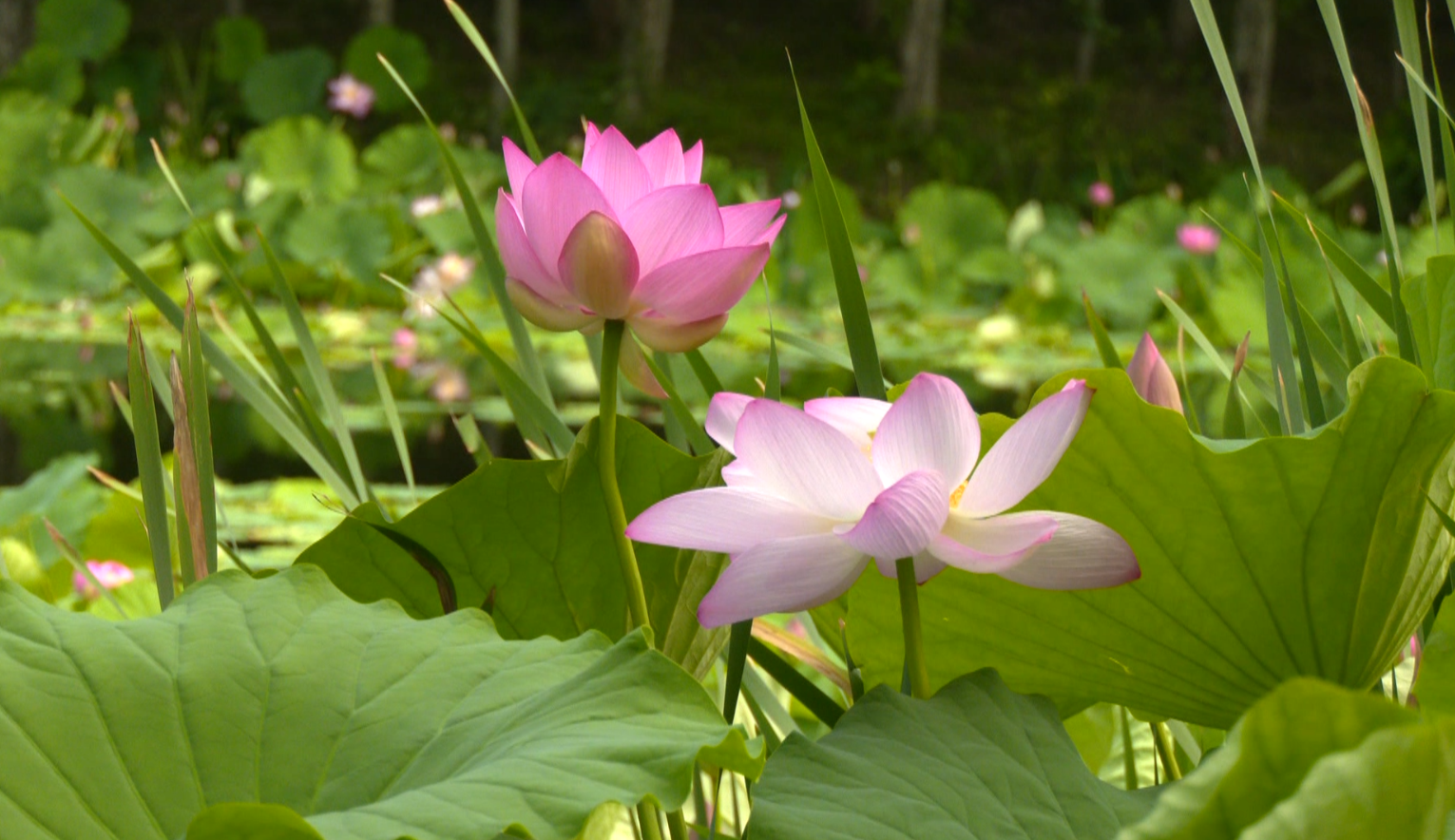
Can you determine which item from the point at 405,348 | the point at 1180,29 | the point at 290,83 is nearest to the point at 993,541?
the point at 405,348

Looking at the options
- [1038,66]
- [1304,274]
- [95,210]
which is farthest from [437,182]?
[1038,66]

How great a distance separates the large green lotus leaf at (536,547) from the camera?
42 cm

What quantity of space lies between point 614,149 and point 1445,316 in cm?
26

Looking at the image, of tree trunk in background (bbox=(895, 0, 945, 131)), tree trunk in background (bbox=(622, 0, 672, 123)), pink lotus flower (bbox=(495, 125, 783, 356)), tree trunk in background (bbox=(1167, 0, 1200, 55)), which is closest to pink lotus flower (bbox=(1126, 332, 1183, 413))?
pink lotus flower (bbox=(495, 125, 783, 356))

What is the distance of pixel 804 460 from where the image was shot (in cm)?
29

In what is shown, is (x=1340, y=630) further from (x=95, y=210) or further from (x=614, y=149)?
(x=95, y=210)

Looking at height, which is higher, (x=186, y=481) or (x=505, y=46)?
(x=505, y=46)

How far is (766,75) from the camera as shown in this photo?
35.9 ft

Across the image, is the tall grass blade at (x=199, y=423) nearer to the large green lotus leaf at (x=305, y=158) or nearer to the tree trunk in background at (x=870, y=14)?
the large green lotus leaf at (x=305, y=158)

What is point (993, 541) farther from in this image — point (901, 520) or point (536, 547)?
point (536, 547)

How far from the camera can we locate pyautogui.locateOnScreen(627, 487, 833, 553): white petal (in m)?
0.29

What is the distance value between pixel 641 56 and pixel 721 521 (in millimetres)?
8485

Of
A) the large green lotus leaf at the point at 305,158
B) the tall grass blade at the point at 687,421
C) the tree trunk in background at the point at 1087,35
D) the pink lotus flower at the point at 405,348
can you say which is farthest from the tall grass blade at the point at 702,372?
the tree trunk in background at the point at 1087,35

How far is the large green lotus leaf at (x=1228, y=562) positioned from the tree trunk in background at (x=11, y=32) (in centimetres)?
673
